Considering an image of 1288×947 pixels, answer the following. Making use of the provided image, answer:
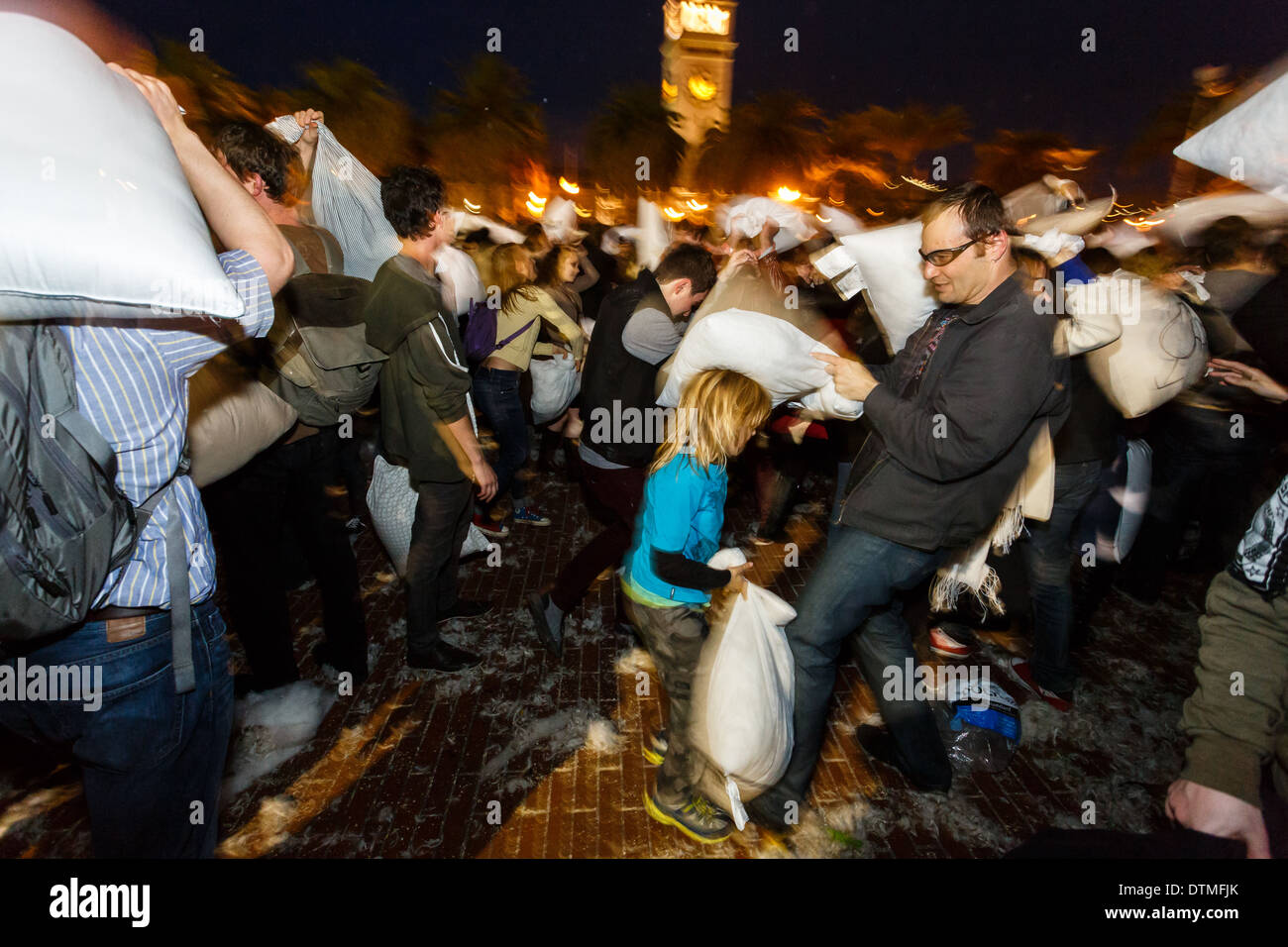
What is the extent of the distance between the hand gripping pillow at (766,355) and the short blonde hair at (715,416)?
127 millimetres

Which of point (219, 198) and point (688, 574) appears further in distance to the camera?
point (688, 574)

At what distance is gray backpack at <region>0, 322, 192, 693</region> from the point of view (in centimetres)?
115

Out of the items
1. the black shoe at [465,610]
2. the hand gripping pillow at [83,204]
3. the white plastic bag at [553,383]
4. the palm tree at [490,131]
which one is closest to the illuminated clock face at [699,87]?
the palm tree at [490,131]

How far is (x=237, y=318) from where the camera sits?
1408 millimetres

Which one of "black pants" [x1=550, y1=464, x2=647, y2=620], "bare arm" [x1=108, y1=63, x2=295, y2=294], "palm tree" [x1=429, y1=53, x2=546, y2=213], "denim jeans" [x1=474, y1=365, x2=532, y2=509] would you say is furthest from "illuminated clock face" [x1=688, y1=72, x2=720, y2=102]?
"bare arm" [x1=108, y1=63, x2=295, y2=294]

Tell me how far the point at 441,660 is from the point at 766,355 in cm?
236

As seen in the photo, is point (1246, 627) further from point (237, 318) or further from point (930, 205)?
point (237, 318)

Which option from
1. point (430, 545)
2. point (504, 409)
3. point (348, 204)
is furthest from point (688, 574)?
point (504, 409)

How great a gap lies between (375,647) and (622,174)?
1380 inches

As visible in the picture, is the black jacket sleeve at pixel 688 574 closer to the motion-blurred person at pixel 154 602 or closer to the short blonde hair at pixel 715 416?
the short blonde hair at pixel 715 416

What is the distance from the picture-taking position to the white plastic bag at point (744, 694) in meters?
2.30

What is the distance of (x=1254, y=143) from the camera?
1664mm

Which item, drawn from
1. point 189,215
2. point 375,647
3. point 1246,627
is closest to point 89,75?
point 189,215

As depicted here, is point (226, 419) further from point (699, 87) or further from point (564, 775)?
point (699, 87)
